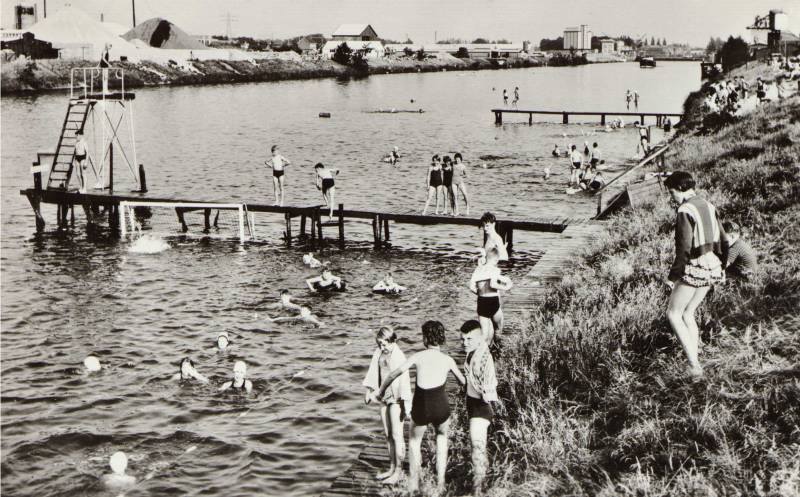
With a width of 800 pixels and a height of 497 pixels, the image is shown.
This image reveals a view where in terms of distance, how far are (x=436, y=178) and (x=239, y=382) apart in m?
14.2

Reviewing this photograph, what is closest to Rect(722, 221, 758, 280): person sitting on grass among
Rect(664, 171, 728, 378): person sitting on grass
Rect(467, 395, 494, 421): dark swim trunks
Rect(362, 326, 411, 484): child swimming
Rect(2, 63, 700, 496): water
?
Rect(664, 171, 728, 378): person sitting on grass

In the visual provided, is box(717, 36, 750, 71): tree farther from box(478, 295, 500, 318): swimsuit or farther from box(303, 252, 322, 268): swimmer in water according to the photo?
box(478, 295, 500, 318): swimsuit

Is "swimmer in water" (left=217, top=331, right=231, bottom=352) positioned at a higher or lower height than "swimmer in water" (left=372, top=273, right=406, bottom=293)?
lower

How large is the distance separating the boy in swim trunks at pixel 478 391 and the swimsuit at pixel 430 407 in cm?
33

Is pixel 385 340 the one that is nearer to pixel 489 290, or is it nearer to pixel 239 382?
pixel 489 290

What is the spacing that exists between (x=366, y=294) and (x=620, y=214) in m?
7.89

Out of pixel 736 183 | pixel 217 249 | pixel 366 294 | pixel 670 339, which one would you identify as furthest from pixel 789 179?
pixel 217 249

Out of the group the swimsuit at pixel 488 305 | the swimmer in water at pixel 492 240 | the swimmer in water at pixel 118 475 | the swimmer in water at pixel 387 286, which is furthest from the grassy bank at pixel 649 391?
the swimmer in water at pixel 387 286

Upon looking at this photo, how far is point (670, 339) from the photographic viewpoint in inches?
462

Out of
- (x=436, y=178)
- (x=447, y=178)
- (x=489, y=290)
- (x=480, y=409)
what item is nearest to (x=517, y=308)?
(x=489, y=290)

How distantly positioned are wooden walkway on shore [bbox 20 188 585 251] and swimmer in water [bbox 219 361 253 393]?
12.1 metres

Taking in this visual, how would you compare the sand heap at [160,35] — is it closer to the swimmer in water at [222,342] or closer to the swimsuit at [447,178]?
the swimsuit at [447,178]

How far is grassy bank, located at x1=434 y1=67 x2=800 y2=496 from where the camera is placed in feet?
27.8

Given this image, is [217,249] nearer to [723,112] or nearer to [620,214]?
[620,214]
